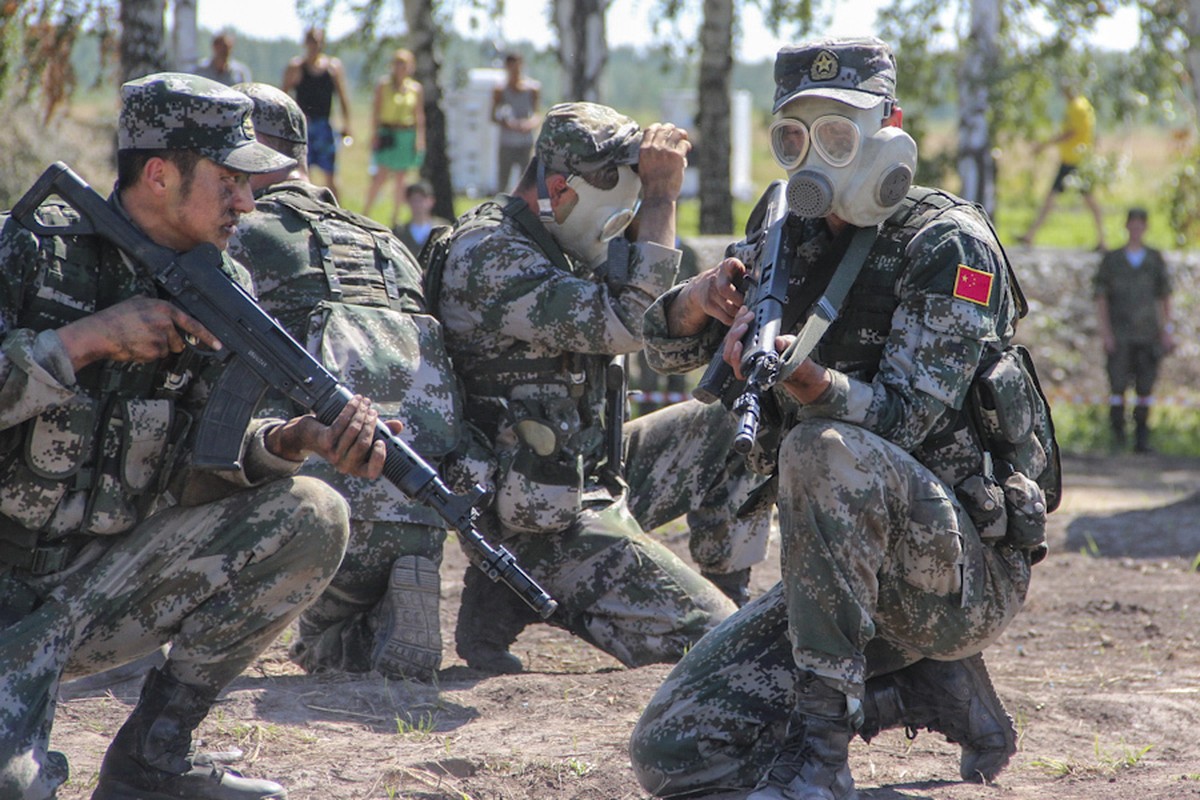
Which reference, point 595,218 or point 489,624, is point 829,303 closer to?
point 595,218

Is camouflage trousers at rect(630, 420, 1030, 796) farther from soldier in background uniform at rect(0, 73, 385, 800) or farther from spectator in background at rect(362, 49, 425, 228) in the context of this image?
spectator in background at rect(362, 49, 425, 228)

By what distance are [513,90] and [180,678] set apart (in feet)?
43.1

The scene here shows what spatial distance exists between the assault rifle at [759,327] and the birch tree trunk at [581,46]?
9.03 meters

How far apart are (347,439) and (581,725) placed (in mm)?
1360

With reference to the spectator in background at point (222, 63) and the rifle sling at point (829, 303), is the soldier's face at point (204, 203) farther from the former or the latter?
the spectator in background at point (222, 63)

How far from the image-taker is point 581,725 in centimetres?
442

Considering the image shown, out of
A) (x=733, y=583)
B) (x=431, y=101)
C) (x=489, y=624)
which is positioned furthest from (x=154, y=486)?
(x=431, y=101)

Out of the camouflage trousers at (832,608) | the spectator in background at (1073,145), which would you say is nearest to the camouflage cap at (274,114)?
the camouflage trousers at (832,608)

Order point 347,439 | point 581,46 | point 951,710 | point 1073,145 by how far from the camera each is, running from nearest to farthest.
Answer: point 347,439 → point 951,710 → point 581,46 → point 1073,145

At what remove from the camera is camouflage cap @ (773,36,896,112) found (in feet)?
12.2

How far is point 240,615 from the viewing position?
357cm

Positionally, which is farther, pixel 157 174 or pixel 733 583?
pixel 733 583

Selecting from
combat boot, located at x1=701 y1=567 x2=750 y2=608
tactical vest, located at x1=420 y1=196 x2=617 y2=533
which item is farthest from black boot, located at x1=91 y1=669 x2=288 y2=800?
combat boot, located at x1=701 y1=567 x2=750 y2=608

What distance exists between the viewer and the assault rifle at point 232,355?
3.50 m
